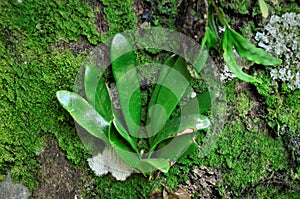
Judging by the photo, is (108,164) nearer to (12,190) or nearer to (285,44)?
(12,190)

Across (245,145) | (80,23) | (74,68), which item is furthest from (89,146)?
(245,145)

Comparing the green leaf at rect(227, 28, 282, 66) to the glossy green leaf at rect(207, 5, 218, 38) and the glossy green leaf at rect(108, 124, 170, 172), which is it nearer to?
the glossy green leaf at rect(207, 5, 218, 38)

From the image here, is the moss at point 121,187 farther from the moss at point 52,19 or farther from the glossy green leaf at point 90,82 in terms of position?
the moss at point 52,19

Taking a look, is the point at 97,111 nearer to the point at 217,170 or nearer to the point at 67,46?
the point at 67,46

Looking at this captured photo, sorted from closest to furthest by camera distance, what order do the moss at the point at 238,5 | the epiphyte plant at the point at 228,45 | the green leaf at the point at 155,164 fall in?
the green leaf at the point at 155,164, the epiphyte plant at the point at 228,45, the moss at the point at 238,5

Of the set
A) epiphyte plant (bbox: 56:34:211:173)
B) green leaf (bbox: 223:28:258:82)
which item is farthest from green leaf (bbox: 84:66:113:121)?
→ green leaf (bbox: 223:28:258:82)

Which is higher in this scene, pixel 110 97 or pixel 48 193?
pixel 110 97

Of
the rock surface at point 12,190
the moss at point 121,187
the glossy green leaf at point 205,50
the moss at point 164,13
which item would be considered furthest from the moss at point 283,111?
the rock surface at point 12,190
